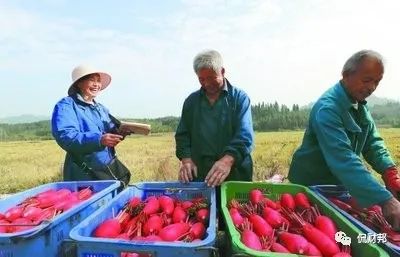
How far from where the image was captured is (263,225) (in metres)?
2.37

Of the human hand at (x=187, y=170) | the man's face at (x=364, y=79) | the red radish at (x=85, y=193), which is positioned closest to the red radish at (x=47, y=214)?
the red radish at (x=85, y=193)

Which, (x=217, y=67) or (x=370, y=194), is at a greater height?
(x=217, y=67)

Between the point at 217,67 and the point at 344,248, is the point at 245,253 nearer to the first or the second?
the point at 344,248

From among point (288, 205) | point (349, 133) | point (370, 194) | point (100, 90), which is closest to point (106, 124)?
point (100, 90)

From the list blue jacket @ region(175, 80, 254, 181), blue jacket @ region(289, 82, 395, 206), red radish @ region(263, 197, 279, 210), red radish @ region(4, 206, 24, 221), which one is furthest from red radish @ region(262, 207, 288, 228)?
red radish @ region(4, 206, 24, 221)

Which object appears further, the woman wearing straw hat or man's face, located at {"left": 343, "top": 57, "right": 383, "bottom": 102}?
the woman wearing straw hat

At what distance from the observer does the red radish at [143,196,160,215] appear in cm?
270

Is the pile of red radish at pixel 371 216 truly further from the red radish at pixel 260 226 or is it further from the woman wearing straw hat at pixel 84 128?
the woman wearing straw hat at pixel 84 128

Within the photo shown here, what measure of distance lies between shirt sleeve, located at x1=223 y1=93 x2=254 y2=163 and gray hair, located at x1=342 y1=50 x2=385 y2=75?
97cm

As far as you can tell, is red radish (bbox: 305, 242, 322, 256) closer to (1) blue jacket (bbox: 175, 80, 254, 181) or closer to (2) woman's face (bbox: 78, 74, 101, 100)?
(1) blue jacket (bbox: 175, 80, 254, 181)

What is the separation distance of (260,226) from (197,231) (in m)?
0.37

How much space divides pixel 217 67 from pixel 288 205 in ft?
3.91

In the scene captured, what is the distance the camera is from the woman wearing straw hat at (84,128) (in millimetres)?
3477

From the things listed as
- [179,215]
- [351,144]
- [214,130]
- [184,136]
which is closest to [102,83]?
[184,136]
